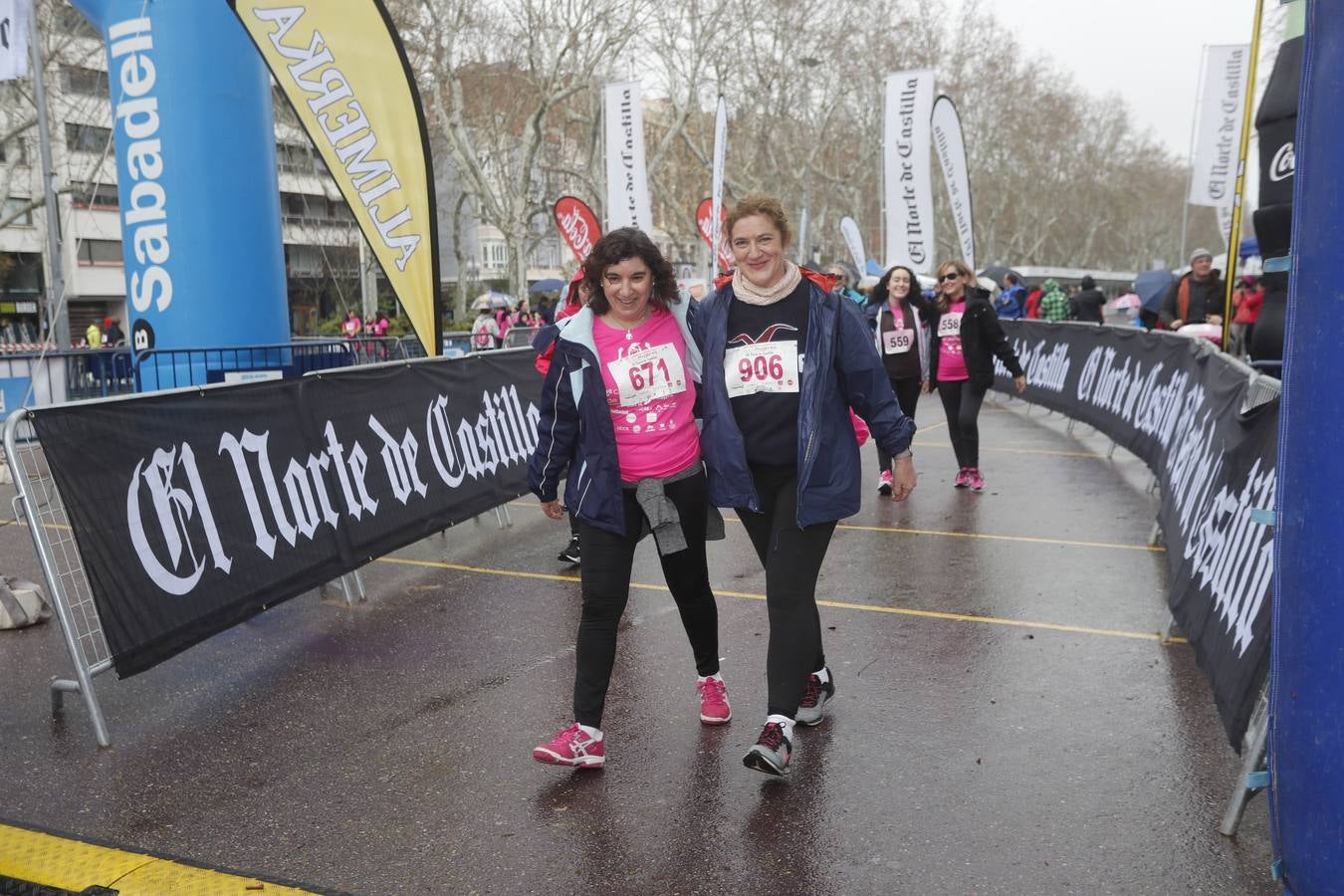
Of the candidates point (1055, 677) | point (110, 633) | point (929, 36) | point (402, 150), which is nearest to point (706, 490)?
point (1055, 677)

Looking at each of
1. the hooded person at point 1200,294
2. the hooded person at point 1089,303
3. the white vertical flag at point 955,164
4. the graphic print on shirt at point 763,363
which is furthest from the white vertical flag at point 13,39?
the hooded person at point 1089,303

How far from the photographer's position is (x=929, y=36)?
153ft

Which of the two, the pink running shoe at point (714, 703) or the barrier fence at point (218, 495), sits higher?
the barrier fence at point (218, 495)

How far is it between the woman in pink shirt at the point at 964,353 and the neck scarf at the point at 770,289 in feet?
17.4

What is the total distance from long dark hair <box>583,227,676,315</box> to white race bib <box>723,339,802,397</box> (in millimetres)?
332

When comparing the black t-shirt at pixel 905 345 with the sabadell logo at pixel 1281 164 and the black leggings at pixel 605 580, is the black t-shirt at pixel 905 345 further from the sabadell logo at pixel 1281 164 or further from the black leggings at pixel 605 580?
the black leggings at pixel 605 580

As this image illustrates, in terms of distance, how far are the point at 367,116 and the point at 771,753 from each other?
18.6 ft

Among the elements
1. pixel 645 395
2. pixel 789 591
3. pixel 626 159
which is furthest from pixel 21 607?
pixel 626 159

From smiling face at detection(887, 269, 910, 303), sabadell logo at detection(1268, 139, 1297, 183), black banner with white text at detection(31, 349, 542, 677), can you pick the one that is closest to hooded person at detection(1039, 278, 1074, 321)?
smiling face at detection(887, 269, 910, 303)

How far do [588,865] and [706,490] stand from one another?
4.37ft

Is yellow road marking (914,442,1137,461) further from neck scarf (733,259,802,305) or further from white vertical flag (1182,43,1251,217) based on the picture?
white vertical flag (1182,43,1251,217)

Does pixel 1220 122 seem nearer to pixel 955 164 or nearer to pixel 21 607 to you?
pixel 955 164

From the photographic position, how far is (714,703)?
4320mm

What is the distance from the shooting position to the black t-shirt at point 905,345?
28.8 ft
